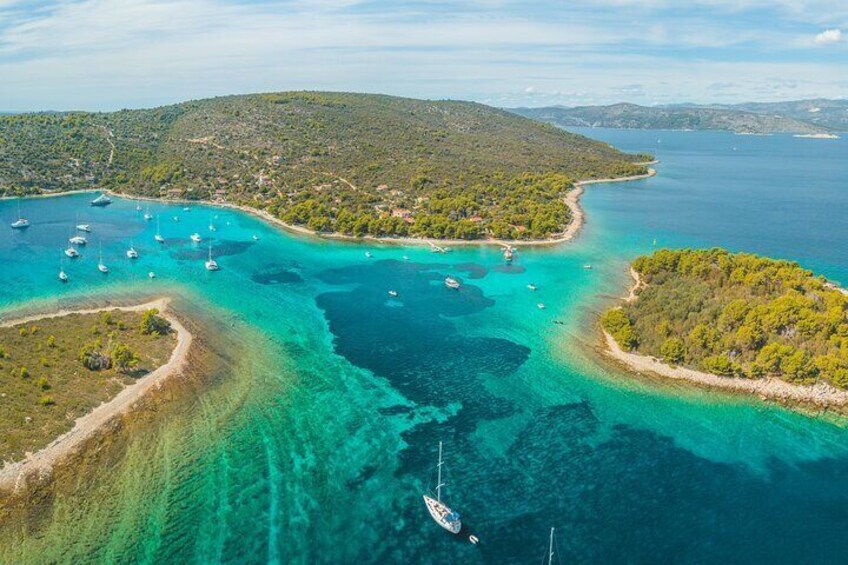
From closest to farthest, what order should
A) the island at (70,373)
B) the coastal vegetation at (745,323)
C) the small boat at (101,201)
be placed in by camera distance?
the island at (70,373) → the coastal vegetation at (745,323) → the small boat at (101,201)

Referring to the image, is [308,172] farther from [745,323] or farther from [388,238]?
[745,323]

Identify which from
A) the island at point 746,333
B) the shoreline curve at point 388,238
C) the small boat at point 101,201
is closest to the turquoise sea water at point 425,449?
the island at point 746,333

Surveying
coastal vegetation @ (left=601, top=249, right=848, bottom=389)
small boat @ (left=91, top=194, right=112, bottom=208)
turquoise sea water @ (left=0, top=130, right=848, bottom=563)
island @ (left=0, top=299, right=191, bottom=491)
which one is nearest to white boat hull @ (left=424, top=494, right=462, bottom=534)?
turquoise sea water @ (left=0, top=130, right=848, bottom=563)

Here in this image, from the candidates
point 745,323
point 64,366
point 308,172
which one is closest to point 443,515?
point 64,366

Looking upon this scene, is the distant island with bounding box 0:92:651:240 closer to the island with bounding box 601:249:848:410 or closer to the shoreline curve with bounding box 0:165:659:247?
the shoreline curve with bounding box 0:165:659:247

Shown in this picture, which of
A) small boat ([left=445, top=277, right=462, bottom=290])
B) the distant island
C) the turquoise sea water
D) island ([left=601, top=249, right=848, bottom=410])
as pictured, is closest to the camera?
the turquoise sea water

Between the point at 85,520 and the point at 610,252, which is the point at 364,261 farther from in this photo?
the point at 85,520

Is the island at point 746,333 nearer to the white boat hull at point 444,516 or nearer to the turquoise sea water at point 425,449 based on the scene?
the turquoise sea water at point 425,449
